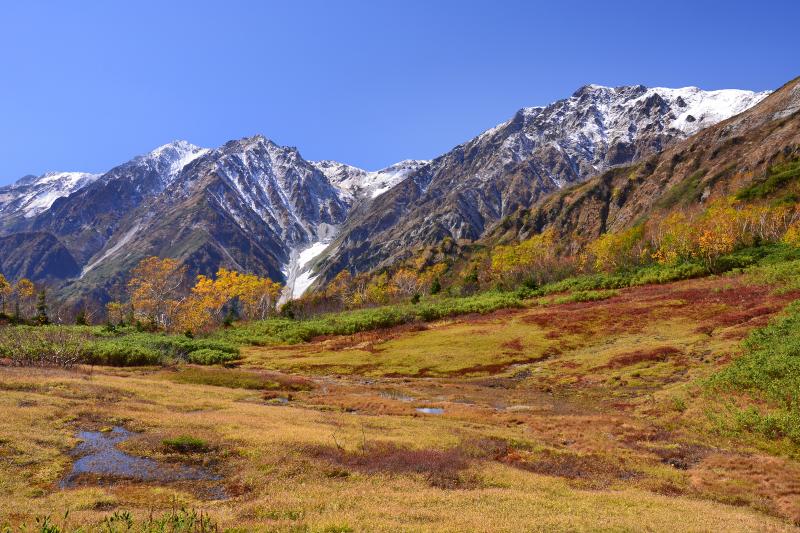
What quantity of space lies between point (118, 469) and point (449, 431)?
1856cm

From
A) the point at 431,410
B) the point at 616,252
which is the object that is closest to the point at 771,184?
the point at 616,252

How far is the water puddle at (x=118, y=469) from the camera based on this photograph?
19500 millimetres

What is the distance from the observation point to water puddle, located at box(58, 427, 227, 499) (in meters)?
19.5

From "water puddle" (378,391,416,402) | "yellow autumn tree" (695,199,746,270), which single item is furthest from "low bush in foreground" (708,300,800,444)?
"yellow autumn tree" (695,199,746,270)

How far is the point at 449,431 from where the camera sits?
31203 mm

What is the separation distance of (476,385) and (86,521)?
4454cm

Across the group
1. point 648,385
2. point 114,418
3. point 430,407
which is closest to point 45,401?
point 114,418

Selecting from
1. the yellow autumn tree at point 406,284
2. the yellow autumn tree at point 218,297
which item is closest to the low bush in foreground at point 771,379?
the yellow autumn tree at point 218,297

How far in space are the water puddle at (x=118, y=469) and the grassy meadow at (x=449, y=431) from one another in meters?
0.22

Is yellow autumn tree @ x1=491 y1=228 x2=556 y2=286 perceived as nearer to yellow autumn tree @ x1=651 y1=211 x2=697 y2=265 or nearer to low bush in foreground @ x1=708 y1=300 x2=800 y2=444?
yellow autumn tree @ x1=651 y1=211 x2=697 y2=265

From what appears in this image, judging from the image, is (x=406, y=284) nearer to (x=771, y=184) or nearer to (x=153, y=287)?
(x=153, y=287)

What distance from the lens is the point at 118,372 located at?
173ft

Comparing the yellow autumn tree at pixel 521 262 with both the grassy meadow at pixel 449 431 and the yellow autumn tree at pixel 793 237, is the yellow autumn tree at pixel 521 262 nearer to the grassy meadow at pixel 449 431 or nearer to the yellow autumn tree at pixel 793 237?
the yellow autumn tree at pixel 793 237

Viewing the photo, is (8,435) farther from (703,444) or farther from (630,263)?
(630,263)
